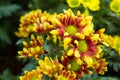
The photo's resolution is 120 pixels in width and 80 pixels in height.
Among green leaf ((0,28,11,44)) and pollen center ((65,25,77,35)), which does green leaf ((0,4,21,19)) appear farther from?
pollen center ((65,25,77,35))

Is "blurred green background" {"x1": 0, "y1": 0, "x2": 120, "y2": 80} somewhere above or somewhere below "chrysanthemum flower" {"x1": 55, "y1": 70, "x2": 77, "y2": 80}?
above

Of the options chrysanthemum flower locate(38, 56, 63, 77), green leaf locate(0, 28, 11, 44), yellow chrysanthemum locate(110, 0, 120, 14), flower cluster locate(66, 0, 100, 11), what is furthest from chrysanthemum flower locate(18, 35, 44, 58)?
green leaf locate(0, 28, 11, 44)

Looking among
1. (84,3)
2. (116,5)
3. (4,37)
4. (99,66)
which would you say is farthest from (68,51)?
(4,37)

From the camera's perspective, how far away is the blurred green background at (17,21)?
2.93 meters

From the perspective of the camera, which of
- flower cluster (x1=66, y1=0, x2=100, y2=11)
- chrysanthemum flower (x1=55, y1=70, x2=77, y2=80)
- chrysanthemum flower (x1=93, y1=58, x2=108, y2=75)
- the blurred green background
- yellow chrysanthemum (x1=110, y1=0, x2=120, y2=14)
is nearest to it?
chrysanthemum flower (x1=55, y1=70, x2=77, y2=80)

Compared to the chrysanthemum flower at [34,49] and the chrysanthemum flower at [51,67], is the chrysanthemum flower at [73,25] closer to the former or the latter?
the chrysanthemum flower at [51,67]

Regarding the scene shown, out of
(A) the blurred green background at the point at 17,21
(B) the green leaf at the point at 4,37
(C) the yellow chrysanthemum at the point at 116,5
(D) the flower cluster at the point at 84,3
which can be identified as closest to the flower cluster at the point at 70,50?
(D) the flower cluster at the point at 84,3

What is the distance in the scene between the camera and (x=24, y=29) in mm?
2510

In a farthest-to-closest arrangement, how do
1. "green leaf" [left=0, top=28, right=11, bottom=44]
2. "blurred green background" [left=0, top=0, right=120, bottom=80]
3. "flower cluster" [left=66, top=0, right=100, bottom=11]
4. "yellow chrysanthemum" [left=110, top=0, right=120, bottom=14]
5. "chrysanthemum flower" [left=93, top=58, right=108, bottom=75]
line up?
"green leaf" [left=0, top=28, right=11, bottom=44], "blurred green background" [left=0, top=0, right=120, bottom=80], "yellow chrysanthemum" [left=110, top=0, right=120, bottom=14], "flower cluster" [left=66, top=0, right=100, bottom=11], "chrysanthemum flower" [left=93, top=58, right=108, bottom=75]

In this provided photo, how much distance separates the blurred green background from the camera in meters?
2.93

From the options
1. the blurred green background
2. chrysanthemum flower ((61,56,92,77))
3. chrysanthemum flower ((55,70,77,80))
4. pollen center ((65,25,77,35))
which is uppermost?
the blurred green background

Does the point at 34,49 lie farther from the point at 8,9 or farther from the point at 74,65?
the point at 8,9

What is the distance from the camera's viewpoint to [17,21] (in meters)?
3.73

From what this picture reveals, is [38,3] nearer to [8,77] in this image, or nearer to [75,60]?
[8,77]
